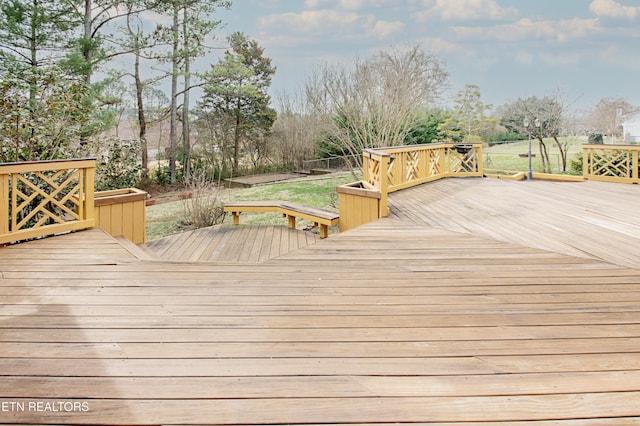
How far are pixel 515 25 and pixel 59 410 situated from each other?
27988 millimetres

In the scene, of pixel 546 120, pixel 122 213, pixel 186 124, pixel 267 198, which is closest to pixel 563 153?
pixel 546 120

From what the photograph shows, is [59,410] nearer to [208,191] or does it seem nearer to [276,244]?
[276,244]

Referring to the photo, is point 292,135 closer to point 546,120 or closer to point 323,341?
point 546,120

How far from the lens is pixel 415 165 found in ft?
24.4

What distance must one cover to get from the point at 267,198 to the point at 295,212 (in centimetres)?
529

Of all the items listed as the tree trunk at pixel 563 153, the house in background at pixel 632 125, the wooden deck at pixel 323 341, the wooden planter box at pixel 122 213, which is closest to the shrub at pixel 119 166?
the wooden planter box at pixel 122 213

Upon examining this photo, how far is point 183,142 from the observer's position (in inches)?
604

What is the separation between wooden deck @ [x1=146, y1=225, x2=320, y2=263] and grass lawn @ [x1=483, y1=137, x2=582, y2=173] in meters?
12.7

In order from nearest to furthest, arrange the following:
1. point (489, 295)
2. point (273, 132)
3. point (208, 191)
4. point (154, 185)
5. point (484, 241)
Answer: point (489, 295) → point (484, 241) → point (208, 191) → point (154, 185) → point (273, 132)

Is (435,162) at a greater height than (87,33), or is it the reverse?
(87,33)

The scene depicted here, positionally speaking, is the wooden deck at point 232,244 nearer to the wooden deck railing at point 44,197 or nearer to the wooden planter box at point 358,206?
the wooden planter box at point 358,206

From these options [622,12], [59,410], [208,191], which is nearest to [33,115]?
[208,191]

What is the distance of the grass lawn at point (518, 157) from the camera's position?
15.5 m

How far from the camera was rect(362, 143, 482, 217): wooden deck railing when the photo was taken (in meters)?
5.01
